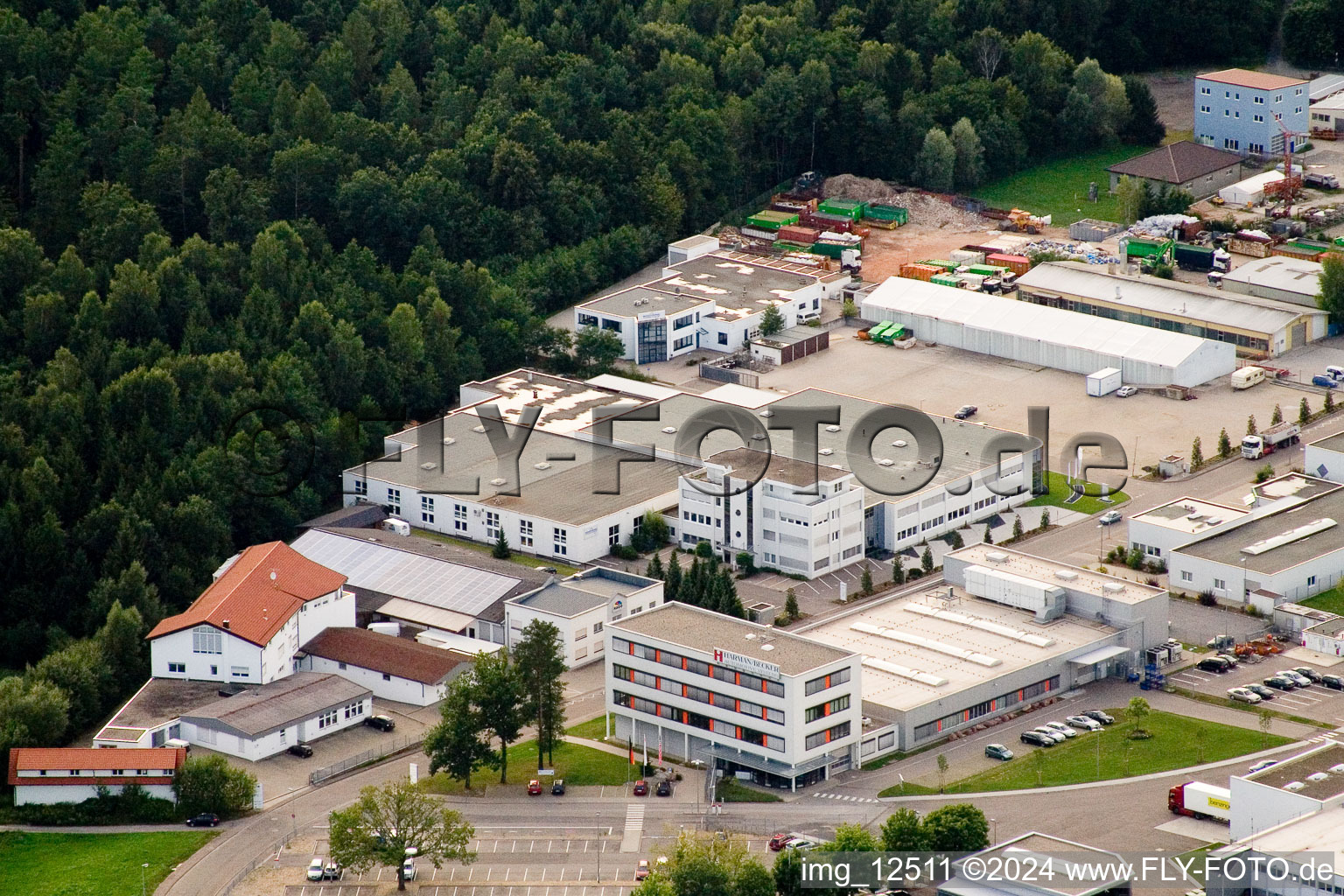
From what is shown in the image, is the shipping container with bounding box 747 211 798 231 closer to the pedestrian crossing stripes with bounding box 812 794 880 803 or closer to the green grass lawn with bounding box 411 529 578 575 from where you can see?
the green grass lawn with bounding box 411 529 578 575

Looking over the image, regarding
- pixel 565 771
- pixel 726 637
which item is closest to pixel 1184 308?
pixel 726 637

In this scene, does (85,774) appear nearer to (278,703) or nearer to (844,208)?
(278,703)

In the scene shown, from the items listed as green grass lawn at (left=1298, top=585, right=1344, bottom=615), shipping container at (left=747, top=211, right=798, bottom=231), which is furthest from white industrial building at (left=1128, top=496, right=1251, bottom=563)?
shipping container at (left=747, top=211, right=798, bottom=231)

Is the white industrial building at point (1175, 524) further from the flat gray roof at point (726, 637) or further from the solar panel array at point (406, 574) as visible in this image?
the solar panel array at point (406, 574)

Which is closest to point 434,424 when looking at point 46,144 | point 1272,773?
point 46,144

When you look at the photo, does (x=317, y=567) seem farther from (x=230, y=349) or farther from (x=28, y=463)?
(x=230, y=349)

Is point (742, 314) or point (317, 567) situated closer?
point (317, 567)
